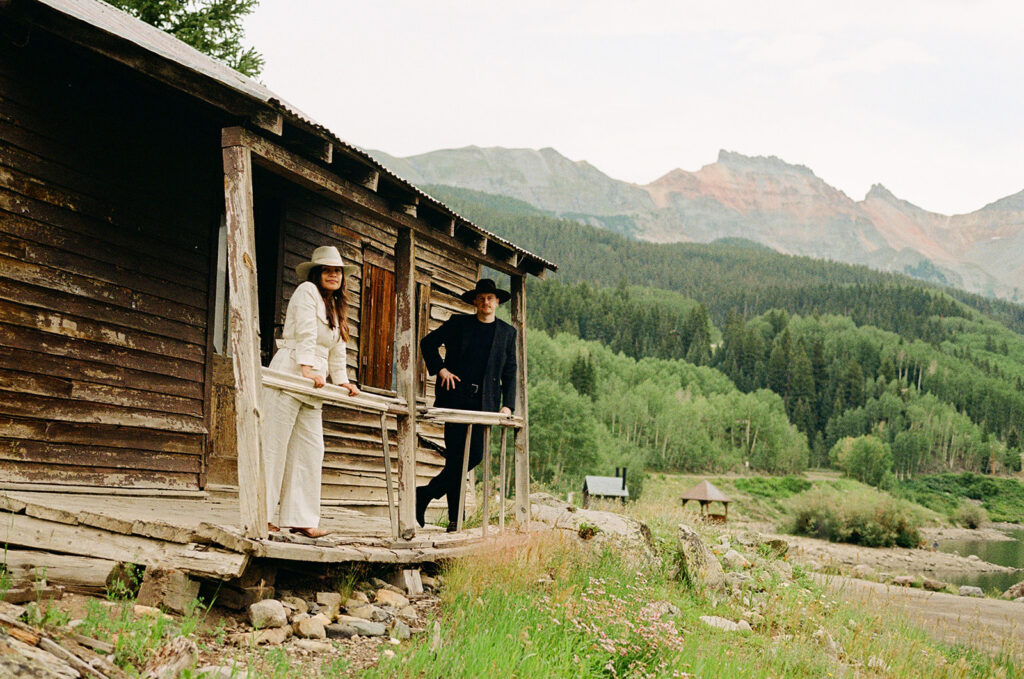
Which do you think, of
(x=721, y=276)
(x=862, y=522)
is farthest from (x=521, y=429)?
(x=721, y=276)

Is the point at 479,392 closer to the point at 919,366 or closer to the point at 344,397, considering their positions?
the point at 344,397

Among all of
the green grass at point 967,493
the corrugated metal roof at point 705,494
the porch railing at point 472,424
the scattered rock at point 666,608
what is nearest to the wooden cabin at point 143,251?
the porch railing at point 472,424

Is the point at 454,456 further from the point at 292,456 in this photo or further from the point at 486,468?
the point at 292,456

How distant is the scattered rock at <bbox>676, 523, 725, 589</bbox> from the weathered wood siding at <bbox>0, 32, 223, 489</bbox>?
5278 mm

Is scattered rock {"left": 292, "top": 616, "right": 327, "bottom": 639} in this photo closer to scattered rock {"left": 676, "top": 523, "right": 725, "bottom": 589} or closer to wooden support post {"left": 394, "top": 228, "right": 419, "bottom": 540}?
wooden support post {"left": 394, "top": 228, "right": 419, "bottom": 540}

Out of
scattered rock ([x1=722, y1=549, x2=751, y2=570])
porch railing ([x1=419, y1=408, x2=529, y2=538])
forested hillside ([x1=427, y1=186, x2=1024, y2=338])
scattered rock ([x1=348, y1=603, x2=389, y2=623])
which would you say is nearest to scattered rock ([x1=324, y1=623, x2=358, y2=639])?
scattered rock ([x1=348, y1=603, x2=389, y2=623])

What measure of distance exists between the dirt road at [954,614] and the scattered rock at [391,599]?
6157mm

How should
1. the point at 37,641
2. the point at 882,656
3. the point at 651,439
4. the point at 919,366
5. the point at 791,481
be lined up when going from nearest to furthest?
the point at 37,641, the point at 882,656, the point at 791,481, the point at 651,439, the point at 919,366

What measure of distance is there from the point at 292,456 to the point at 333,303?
109cm

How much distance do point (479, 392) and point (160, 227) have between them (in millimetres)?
3112

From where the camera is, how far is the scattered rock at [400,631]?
17.5 feet

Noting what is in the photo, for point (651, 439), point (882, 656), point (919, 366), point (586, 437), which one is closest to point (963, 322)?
point (919, 366)

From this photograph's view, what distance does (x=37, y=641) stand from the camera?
365 cm

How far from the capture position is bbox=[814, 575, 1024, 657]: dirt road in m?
10.3
